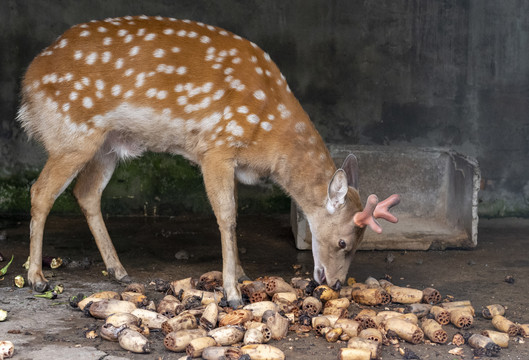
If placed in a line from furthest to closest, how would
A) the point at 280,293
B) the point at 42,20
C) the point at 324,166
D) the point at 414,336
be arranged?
the point at 42,20
the point at 324,166
the point at 280,293
the point at 414,336

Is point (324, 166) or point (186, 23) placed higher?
point (186, 23)

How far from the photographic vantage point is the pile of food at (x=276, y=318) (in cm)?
340

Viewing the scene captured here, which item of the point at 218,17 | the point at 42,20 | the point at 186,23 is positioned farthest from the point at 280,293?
the point at 42,20

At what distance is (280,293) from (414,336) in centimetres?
80

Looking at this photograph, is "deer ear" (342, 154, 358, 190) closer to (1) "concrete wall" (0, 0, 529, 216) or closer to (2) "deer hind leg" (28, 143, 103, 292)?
(2) "deer hind leg" (28, 143, 103, 292)

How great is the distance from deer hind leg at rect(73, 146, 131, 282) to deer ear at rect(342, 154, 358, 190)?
1.51 metres

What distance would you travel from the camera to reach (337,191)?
4.17m

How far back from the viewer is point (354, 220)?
4152 mm

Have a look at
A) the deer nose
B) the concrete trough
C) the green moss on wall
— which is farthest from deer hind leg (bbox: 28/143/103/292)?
the green moss on wall

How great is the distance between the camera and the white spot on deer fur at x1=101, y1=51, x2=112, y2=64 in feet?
14.5

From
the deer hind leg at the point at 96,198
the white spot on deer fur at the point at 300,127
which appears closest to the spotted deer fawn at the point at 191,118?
the white spot on deer fur at the point at 300,127

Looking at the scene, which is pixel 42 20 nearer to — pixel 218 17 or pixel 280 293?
pixel 218 17

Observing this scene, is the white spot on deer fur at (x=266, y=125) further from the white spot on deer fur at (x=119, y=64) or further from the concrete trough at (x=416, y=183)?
the concrete trough at (x=416, y=183)

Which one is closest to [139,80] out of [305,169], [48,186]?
[48,186]
